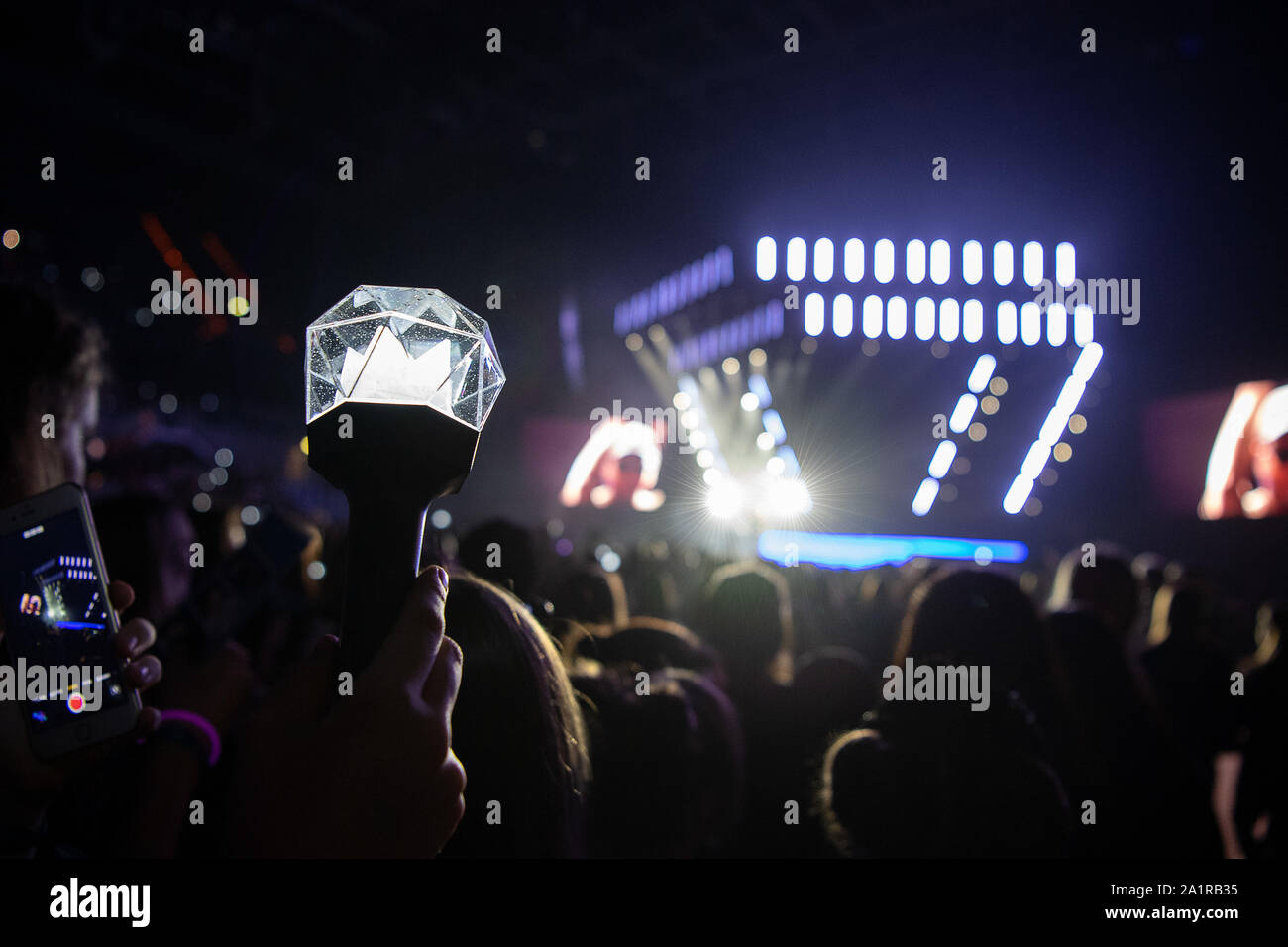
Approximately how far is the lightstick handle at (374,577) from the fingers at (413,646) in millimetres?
15

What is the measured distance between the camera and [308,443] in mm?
680

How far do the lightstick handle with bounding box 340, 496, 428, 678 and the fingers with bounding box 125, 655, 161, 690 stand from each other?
710 mm

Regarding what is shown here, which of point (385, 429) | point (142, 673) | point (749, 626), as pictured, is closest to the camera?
point (385, 429)

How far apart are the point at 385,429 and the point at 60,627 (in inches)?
36.2

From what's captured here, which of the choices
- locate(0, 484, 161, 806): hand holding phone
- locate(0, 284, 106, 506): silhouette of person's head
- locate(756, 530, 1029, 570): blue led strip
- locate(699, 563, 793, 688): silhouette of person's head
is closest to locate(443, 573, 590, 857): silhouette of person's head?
locate(0, 484, 161, 806): hand holding phone

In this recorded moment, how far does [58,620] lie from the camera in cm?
118

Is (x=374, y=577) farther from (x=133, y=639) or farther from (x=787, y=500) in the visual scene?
(x=787, y=500)

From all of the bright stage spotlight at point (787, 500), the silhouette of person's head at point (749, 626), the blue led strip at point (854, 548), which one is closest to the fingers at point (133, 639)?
the silhouette of person's head at point (749, 626)

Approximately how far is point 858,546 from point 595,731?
721 cm

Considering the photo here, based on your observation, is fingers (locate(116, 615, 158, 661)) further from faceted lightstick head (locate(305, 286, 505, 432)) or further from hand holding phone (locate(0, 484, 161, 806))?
faceted lightstick head (locate(305, 286, 505, 432))

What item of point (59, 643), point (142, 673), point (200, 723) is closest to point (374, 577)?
point (142, 673)

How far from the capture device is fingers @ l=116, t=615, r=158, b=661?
116cm
